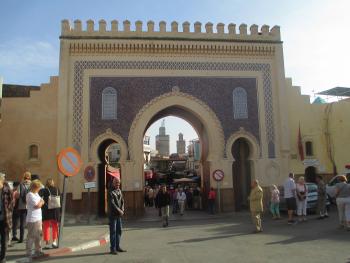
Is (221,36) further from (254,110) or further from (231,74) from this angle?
(254,110)

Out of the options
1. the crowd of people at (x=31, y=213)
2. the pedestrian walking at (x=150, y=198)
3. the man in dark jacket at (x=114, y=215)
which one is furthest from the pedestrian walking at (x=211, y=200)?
the man in dark jacket at (x=114, y=215)

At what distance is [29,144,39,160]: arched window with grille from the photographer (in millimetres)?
15859

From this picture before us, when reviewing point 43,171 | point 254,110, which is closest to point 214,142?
point 254,110

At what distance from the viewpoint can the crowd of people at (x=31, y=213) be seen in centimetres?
623

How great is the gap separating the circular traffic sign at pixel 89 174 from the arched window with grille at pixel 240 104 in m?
6.95

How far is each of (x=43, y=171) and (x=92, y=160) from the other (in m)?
2.24

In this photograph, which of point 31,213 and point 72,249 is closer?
point 31,213

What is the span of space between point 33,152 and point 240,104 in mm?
9788

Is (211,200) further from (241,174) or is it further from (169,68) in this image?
(169,68)

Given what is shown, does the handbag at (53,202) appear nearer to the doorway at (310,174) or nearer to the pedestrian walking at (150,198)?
the doorway at (310,174)

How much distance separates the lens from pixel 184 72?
16.8 metres

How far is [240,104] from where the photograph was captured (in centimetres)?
1700

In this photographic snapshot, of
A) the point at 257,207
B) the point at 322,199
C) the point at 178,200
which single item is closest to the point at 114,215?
the point at 257,207

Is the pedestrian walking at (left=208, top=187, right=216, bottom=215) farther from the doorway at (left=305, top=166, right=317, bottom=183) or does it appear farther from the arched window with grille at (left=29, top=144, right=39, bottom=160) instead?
the arched window with grille at (left=29, top=144, right=39, bottom=160)
